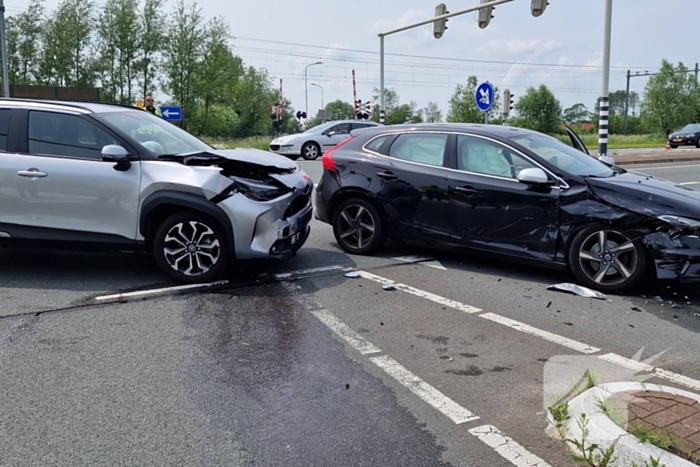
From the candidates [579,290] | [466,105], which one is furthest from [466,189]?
[466,105]

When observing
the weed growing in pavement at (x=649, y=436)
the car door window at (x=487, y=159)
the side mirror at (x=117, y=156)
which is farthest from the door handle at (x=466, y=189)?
the weed growing in pavement at (x=649, y=436)

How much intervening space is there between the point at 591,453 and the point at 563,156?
421 centimetres

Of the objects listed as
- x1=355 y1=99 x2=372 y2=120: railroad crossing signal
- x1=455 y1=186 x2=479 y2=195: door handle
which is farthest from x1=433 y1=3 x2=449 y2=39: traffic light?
x1=455 y1=186 x2=479 y2=195: door handle

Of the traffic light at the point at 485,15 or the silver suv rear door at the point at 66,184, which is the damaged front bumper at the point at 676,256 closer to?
the silver suv rear door at the point at 66,184

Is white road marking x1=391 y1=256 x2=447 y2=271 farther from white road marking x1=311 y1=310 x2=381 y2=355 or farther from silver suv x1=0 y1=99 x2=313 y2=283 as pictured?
white road marking x1=311 y1=310 x2=381 y2=355

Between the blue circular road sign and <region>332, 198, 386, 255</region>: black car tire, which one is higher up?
the blue circular road sign

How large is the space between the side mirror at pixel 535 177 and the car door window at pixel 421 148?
3.42 ft

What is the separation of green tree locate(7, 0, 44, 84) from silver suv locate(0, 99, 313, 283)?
49576 millimetres

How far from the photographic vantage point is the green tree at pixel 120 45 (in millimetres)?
50469

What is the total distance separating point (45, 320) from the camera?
5.22m

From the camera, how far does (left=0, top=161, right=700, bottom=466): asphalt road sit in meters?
3.26

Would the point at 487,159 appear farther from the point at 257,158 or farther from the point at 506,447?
the point at 506,447

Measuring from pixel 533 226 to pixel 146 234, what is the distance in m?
3.81

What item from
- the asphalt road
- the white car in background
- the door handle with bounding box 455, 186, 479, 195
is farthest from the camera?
the white car in background
